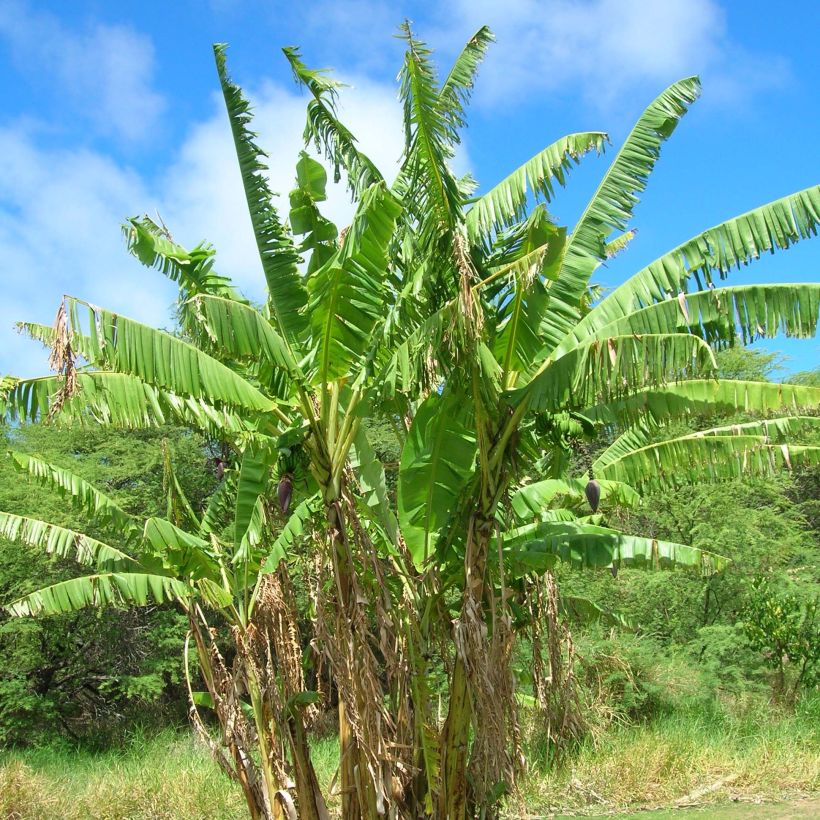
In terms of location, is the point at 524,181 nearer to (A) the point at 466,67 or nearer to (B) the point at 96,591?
(A) the point at 466,67

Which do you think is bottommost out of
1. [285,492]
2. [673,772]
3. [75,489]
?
[673,772]

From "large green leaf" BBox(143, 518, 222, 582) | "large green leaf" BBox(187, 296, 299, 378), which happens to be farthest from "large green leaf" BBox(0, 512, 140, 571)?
"large green leaf" BBox(187, 296, 299, 378)

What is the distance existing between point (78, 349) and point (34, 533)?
330 cm

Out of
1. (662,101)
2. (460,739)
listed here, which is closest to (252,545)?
(460,739)

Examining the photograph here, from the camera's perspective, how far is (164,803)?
12617mm

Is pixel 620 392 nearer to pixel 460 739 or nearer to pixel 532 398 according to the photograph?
pixel 532 398

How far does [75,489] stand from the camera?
8430mm

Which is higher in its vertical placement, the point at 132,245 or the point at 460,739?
the point at 132,245

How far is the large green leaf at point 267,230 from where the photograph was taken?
7.00 metres

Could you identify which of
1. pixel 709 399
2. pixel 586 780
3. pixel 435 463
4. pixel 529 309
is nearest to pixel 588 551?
pixel 435 463

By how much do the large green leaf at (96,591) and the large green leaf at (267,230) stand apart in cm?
302

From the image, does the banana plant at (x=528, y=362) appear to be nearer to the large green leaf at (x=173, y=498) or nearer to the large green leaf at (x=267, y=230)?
the large green leaf at (x=267, y=230)

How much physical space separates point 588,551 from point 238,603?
369cm

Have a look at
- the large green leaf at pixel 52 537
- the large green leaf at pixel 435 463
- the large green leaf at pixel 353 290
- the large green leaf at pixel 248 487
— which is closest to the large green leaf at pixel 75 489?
the large green leaf at pixel 52 537
